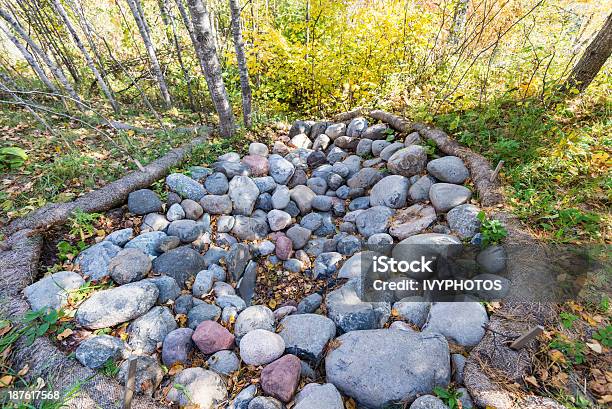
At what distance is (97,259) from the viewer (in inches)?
117

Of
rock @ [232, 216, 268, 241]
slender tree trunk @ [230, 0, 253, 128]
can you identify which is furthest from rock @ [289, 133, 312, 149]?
rock @ [232, 216, 268, 241]

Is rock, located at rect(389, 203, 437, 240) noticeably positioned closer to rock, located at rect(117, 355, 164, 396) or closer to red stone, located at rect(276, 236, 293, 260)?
red stone, located at rect(276, 236, 293, 260)

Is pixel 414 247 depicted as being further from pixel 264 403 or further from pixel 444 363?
pixel 264 403

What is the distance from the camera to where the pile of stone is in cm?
223

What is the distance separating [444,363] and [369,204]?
7.46 feet

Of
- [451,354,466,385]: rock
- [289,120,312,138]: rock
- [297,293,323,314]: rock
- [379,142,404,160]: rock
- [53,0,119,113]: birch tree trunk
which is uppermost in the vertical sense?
[53,0,119,113]: birch tree trunk

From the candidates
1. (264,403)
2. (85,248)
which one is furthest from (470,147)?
(85,248)

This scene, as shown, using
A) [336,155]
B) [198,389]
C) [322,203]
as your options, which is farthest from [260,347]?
[336,155]

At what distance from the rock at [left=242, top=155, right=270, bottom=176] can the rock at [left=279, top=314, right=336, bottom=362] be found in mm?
2417

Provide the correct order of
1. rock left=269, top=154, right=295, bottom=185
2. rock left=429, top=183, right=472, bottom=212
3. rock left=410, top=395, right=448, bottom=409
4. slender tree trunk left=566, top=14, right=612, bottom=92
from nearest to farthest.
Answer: rock left=410, top=395, right=448, bottom=409 < rock left=429, top=183, right=472, bottom=212 < slender tree trunk left=566, top=14, right=612, bottom=92 < rock left=269, top=154, right=295, bottom=185

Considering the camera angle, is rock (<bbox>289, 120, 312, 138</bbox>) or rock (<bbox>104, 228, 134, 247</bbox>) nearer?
rock (<bbox>104, 228, 134, 247</bbox>)

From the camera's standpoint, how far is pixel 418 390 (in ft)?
7.00

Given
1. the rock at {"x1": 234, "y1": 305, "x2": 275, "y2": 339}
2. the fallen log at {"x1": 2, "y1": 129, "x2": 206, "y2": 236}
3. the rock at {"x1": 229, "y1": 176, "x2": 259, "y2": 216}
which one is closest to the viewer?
the rock at {"x1": 234, "y1": 305, "x2": 275, "y2": 339}

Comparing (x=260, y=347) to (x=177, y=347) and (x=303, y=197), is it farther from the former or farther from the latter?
(x=303, y=197)
